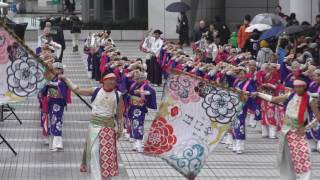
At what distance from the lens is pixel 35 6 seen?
7562 cm

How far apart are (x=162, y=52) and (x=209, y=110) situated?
39.2 feet

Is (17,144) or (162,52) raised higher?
(162,52)

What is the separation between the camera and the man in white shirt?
78.3ft

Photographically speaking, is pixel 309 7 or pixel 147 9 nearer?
pixel 309 7

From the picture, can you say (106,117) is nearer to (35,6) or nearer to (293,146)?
(293,146)

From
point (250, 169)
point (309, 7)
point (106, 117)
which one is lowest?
A: point (250, 169)

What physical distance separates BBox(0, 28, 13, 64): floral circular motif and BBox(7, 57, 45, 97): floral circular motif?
0.16m

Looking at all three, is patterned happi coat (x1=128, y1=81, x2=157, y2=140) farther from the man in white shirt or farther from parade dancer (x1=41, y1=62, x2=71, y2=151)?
the man in white shirt

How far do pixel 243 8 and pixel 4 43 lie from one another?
2823cm

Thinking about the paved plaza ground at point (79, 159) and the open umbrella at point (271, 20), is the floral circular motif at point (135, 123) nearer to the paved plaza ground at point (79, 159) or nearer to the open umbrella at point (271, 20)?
the paved plaza ground at point (79, 159)

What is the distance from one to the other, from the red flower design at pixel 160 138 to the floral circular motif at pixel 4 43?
2.64 metres

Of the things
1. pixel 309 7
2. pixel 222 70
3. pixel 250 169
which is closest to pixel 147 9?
pixel 309 7

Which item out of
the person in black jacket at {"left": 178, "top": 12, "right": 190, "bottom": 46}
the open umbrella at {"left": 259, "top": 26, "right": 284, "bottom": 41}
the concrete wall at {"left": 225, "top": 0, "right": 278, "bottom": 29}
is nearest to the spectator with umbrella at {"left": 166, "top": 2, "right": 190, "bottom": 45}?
the person in black jacket at {"left": 178, "top": 12, "right": 190, "bottom": 46}

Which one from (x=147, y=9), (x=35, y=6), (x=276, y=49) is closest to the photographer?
(x=276, y=49)
